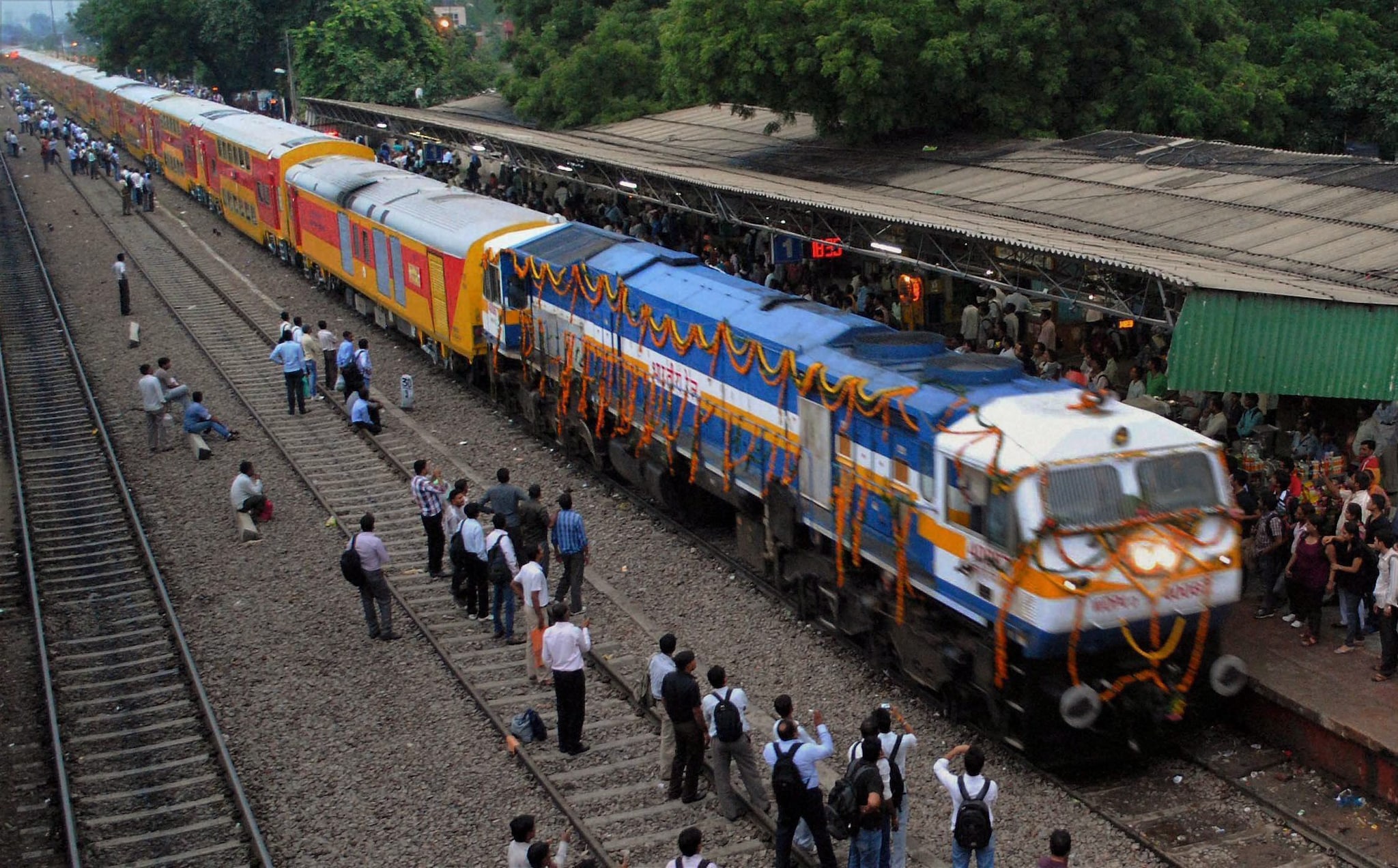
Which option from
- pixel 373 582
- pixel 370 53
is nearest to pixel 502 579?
pixel 373 582

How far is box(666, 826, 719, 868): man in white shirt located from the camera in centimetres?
798

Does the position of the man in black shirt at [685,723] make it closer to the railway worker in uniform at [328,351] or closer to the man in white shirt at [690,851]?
the man in white shirt at [690,851]

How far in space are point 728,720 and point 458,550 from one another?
5.03 meters

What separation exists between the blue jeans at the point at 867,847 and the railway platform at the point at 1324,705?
4.28m

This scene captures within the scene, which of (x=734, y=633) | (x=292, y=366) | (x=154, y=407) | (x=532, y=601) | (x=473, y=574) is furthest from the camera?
(x=292, y=366)

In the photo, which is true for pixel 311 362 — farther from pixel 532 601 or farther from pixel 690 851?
pixel 690 851

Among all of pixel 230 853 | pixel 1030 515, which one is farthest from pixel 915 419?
pixel 230 853

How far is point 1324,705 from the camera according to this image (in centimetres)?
1145

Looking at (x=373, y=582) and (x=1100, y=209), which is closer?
(x=373, y=582)

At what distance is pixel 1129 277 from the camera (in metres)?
17.6

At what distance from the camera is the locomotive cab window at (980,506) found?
423 inches

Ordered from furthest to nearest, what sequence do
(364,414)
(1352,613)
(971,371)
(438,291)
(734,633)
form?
(438,291)
(364,414)
(734,633)
(1352,613)
(971,371)

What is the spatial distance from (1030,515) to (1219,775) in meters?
2.83

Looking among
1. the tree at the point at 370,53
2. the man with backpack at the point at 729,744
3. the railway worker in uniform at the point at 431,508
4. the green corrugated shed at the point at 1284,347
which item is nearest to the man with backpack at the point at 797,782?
the man with backpack at the point at 729,744
